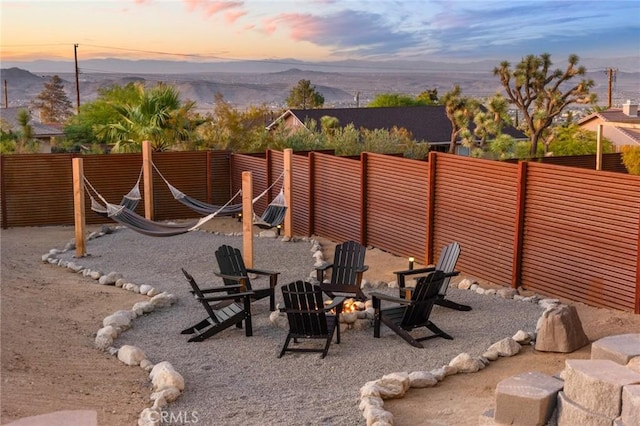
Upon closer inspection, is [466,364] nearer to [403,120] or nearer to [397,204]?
[397,204]

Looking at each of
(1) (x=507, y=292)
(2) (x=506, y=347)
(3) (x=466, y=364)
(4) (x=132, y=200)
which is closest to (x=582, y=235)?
(1) (x=507, y=292)

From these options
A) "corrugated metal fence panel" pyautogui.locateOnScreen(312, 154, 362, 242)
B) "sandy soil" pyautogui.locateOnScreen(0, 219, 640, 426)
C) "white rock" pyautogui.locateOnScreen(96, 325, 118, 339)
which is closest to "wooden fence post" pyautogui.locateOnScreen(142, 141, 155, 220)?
"corrugated metal fence panel" pyautogui.locateOnScreen(312, 154, 362, 242)

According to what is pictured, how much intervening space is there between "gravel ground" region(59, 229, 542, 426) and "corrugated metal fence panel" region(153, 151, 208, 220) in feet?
20.6

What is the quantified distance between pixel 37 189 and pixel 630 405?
14763 millimetres

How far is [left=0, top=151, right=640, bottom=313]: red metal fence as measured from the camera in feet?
29.3

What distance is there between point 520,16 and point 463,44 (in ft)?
26.1

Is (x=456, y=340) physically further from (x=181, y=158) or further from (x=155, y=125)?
(x=155, y=125)

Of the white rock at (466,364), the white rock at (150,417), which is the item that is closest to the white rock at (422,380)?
the white rock at (466,364)

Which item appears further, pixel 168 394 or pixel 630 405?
pixel 168 394

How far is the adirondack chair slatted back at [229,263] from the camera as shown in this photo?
375 inches

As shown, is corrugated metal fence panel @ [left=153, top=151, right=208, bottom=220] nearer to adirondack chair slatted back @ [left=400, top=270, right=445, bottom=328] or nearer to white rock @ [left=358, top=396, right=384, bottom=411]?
adirondack chair slatted back @ [left=400, top=270, right=445, bottom=328]

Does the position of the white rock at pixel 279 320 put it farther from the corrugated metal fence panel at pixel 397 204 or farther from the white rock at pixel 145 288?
the corrugated metal fence panel at pixel 397 204

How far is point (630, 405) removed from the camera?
4.61 metres

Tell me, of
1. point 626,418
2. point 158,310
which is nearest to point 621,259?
point 626,418
